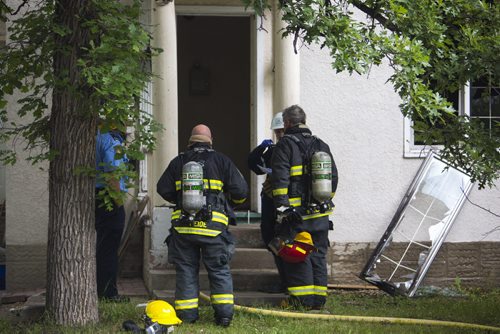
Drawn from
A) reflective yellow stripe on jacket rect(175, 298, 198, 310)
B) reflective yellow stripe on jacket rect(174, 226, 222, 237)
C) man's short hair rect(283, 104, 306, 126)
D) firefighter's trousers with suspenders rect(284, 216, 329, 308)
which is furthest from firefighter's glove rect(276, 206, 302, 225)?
reflective yellow stripe on jacket rect(175, 298, 198, 310)

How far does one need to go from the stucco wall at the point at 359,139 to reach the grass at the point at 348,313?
1.05 metres

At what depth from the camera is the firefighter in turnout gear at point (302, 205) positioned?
8055 millimetres

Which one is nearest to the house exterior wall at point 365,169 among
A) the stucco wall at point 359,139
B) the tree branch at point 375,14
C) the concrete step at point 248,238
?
the stucco wall at point 359,139

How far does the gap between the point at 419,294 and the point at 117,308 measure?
11.6 feet

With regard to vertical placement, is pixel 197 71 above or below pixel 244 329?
above

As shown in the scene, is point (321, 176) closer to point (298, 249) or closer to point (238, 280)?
point (298, 249)

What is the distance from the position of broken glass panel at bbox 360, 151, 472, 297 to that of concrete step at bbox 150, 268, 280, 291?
1346mm

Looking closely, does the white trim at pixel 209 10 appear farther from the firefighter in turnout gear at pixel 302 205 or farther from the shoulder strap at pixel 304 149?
the shoulder strap at pixel 304 149

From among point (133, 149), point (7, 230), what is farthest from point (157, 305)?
point (7, 230)

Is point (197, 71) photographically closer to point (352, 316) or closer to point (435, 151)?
point (435, 151)

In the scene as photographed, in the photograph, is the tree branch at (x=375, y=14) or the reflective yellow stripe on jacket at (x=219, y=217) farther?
the reflective yellow stripe on jacket at (x=219, y=217)

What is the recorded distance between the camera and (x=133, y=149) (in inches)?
273

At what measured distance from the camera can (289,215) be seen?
8.04 m

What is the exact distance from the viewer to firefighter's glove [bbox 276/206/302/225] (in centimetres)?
804
